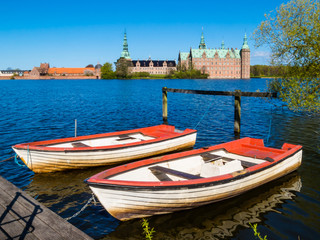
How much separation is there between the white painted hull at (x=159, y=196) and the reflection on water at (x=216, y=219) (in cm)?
32

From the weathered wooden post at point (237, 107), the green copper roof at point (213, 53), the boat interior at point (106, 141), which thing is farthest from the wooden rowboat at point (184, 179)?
the green copper roof at point (213, 53)

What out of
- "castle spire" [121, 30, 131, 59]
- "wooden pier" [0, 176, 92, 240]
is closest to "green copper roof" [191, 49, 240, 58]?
"castle spire" [121, 30, 131, 59]

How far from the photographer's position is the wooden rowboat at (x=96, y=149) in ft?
35.6

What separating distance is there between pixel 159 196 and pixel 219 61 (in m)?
191

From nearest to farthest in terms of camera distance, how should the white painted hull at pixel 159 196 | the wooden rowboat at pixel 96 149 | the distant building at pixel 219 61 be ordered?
the white painted hull at pixel 159 196, the wooden rowboat at pixel 96 149, the distant building at pixel 219 61

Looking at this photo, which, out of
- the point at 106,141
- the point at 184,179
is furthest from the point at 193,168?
the point at 106,141

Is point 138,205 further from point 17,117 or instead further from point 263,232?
point 17,117

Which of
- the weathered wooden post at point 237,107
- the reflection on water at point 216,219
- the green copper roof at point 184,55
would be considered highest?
the green copper roof at point 184,55

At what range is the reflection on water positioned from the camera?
7309 mm

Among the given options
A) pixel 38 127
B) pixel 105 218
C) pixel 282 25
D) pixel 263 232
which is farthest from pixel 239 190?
pixel 38 127

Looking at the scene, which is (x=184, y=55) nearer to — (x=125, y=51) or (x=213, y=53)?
(x=213, y=53)

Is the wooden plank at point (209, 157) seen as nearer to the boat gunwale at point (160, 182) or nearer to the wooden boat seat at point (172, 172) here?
the boat gunwale at point (160, 182)

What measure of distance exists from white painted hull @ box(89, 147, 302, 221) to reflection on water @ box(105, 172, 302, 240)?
32 centimetres

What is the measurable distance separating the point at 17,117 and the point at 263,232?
27.3 meters
